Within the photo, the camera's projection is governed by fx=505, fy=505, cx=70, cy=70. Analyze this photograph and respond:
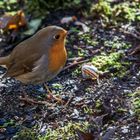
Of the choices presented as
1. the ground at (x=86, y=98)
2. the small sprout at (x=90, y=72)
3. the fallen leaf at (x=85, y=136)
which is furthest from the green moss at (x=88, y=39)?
the fallen leaf at (x=85, y=136)

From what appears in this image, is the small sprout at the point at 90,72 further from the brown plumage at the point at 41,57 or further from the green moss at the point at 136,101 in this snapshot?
the green moss at the point at 136,101

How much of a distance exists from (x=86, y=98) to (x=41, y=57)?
1.72 feet

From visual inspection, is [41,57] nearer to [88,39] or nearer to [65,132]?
[65,132]

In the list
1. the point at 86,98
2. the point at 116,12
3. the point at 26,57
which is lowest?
the point at 86,98

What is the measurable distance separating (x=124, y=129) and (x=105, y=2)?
2.29 m

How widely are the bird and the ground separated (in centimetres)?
23

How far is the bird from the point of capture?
14.2ft

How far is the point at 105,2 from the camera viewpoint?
225 inches

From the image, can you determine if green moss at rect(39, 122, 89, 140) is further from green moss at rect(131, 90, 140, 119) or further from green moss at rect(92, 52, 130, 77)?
green moss at rect(92, 52, 130, 77)

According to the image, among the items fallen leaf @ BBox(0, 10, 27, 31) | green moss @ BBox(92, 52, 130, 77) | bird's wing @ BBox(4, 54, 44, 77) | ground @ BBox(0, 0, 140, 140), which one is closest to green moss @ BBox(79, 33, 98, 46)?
ground @ BBox(0, 0, 140, 140)

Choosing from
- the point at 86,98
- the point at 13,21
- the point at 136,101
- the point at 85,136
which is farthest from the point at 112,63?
the point at 13,21

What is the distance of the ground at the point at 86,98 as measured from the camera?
389cm

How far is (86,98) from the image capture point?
14.2 feet

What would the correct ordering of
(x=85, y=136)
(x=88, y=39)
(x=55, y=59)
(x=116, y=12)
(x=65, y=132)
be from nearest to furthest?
(x=85, y=136), (x=65, y=132), (x=55, y=59), (x=88, y=39), (x=116, y=12)
